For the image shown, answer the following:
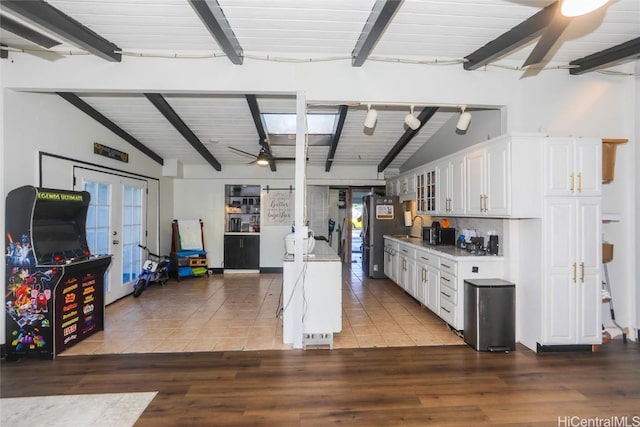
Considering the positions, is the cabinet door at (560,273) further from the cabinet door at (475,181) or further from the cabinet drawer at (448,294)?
the cabinet drawer at (448,294)

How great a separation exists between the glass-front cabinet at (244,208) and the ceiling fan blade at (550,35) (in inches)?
245

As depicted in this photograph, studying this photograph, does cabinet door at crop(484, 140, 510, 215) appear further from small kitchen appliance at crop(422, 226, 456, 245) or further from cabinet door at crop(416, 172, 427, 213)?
cabinet door at crop(416, 172, 427, 213)

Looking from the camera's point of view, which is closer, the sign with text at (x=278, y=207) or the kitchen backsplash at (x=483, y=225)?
the kitchen backsplash at (x=483, y=225)

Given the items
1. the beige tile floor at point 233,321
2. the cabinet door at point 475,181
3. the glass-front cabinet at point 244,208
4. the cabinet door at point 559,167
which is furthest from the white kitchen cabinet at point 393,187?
the cabinet door at point 559,167

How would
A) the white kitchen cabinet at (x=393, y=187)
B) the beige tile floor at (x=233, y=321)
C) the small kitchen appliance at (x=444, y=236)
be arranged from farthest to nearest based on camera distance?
1. the white kitchen cabinet at (x=393, y=187)
2. the small kitchen appliance at (x=444, y=236)
3. the beige tile floor at (x=233, y=321)

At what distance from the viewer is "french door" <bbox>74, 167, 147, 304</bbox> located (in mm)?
4492

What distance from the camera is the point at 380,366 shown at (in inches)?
114

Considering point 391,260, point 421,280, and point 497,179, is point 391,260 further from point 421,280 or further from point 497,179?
point 497,179

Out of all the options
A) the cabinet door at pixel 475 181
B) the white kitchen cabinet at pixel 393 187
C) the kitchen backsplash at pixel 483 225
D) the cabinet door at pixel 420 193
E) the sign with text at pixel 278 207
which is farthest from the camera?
the sign with text at pixel 278 207

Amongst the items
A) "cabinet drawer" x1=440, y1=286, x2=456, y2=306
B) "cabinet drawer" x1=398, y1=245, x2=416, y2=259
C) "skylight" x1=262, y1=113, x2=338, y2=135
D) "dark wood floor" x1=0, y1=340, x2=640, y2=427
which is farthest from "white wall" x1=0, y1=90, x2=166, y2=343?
"cabinet drawer" x1=398, y1=245, x2=416, y2=259

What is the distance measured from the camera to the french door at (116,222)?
4492 millimetres

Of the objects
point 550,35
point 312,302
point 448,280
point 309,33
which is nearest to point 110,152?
point 309,33

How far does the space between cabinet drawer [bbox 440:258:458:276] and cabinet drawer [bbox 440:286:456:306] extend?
0.21m

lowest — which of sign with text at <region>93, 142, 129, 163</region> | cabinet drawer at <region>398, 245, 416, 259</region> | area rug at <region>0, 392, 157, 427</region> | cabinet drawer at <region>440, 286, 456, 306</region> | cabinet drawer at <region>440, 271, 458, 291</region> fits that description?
area rug at <region>0, 392, 157, 427</region>
